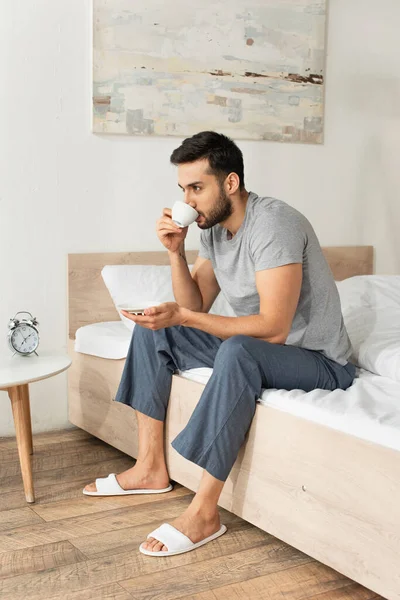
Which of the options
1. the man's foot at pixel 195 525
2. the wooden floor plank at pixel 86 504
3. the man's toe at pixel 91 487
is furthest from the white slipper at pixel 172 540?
the man's toe at pixel 91 487

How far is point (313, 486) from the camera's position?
191 centimetres

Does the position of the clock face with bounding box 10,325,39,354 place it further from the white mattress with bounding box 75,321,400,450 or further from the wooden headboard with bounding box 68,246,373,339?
the white mattress with bounding box 75,321,400,450

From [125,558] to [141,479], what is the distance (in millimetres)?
478

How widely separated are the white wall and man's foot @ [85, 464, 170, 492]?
75cm

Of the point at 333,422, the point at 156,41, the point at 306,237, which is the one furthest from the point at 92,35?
the point at 333,422

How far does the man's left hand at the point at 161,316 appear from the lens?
2123 mm

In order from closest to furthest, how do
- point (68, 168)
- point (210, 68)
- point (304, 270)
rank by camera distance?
point (304, 270) → point (68, 168) → point (210, 68)

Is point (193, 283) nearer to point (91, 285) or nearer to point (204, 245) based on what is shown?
point (204, 245)

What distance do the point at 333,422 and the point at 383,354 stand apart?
23.0 inches

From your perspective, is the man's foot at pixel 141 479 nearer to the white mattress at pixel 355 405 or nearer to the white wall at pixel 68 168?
the white mattress at pixel 355 405

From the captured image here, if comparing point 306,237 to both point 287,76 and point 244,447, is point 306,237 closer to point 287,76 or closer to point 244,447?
point 244,447

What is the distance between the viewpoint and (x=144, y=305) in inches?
85.8


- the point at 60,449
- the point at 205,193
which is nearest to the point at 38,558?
the point at 60,449

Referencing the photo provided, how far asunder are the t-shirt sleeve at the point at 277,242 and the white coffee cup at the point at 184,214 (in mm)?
188
